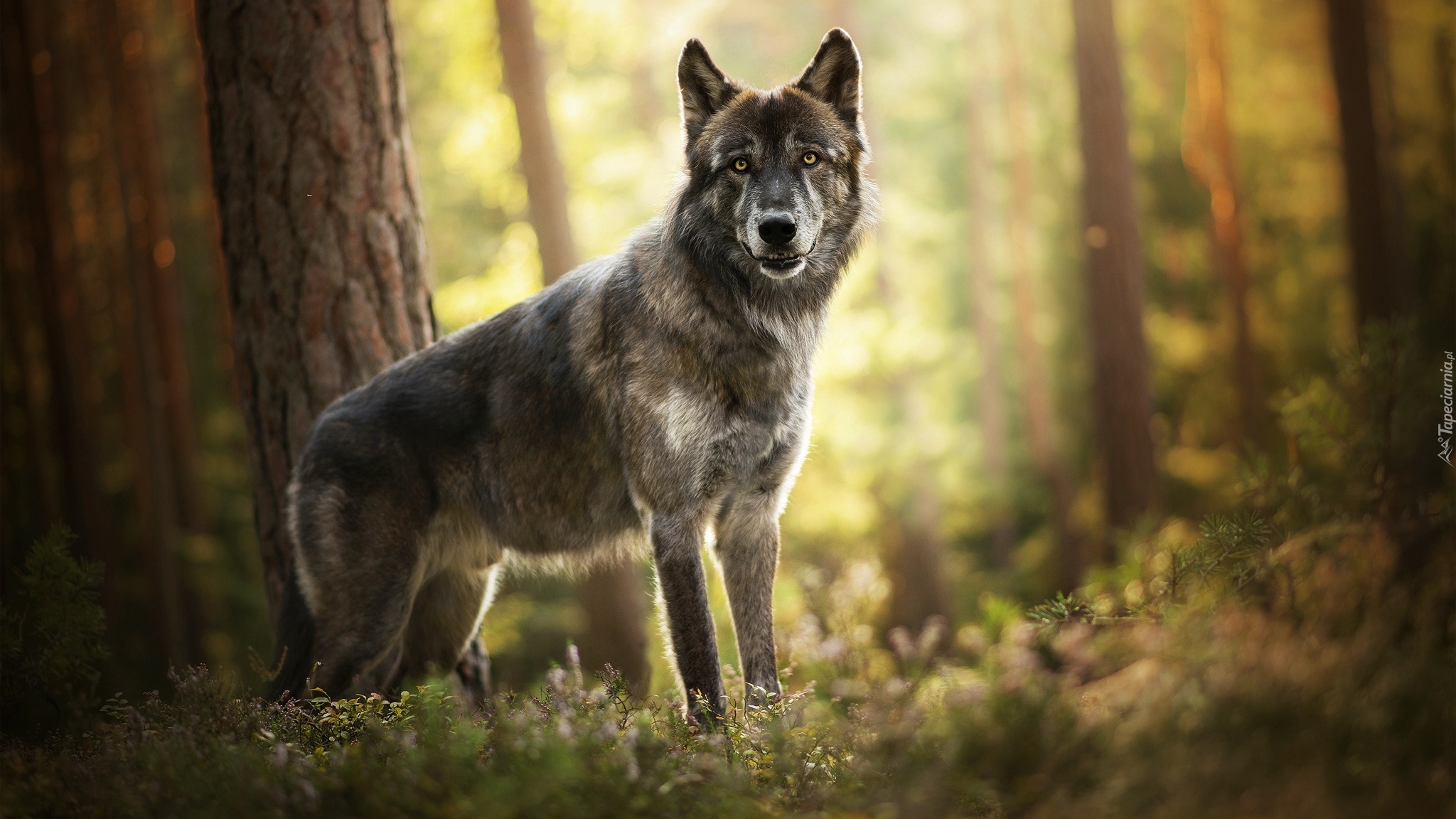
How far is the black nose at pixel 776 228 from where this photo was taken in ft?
13.3

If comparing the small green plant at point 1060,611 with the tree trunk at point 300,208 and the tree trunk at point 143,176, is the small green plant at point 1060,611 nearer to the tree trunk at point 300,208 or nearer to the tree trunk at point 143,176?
the tree trunk at point 300,208

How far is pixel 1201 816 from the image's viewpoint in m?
1.98

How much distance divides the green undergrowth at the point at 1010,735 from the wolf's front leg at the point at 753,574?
69 cm

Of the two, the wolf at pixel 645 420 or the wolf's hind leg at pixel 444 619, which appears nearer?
the wolf at pixel 645 420

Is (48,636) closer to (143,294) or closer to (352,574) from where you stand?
(352,574)

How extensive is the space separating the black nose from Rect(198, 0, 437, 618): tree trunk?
2429 millimetres

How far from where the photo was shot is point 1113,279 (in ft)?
36.7

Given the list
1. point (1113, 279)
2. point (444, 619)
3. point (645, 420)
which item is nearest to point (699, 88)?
point (645, 420)

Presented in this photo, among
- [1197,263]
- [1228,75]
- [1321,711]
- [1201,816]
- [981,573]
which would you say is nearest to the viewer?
[1201,816]

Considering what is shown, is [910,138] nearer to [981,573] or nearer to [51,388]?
[981,573]

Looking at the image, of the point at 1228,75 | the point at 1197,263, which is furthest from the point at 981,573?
the point at 1228,75

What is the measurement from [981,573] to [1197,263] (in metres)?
8.32

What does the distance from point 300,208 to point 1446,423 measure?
6099mm

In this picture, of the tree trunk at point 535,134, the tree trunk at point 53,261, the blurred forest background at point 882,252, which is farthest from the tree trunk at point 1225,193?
the tree trunk at point 53,261
